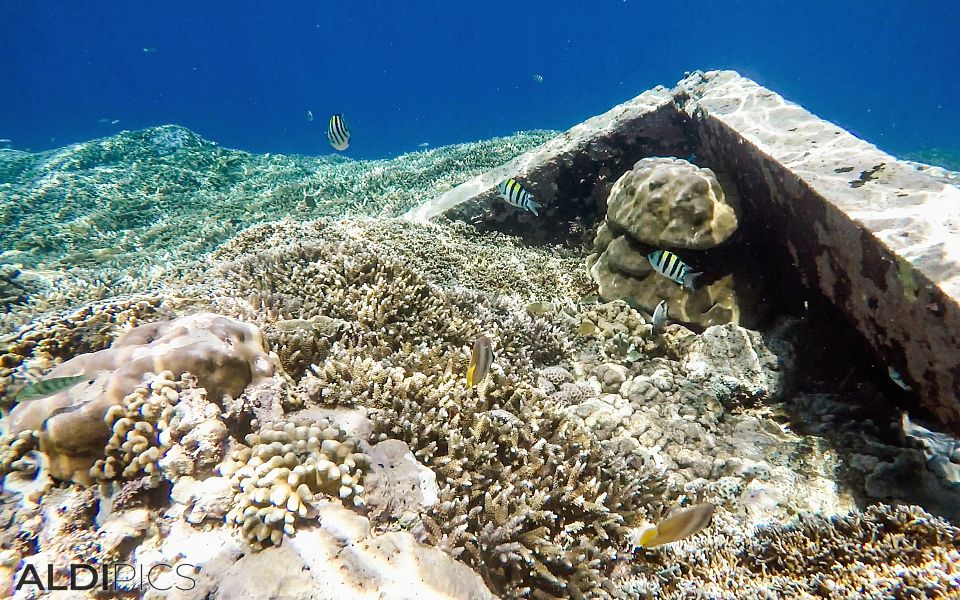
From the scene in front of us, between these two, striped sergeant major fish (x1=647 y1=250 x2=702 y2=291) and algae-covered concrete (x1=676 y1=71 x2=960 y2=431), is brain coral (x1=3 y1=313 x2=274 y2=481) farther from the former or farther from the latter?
algae-covered concrete (x1=676 y1=71 x2=960 y2=431)

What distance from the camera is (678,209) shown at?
16.8ft

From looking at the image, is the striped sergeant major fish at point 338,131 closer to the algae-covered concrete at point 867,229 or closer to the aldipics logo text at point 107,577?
the algae-covered concrete at point 867,229

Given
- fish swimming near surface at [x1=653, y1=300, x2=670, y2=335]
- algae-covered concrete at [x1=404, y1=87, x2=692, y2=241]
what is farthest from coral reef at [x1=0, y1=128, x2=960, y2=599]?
algae-covered concrete at [x1=404, y1=87, x2=692, y2=241]

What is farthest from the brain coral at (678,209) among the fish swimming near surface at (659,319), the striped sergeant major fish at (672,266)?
the fish swimming near surface at (659,319)

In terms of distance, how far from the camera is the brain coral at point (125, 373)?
7.91 ft

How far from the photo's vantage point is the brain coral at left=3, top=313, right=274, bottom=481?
7.91 feet

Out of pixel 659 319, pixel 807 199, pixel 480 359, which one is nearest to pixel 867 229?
pixel 807 199

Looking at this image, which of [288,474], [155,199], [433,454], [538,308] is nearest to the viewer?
[288,474]

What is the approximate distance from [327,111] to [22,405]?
128676 mm

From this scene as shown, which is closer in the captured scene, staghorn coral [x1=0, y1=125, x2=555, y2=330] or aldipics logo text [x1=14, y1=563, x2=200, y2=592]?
aldipics logo text [x1=14, y1=563, x2=200, y2=592]

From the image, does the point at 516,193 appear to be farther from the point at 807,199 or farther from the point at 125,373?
the point at 125,373

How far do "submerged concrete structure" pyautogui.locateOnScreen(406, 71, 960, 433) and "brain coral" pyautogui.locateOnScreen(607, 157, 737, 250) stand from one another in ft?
1.25

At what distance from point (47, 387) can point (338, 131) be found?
5726 millimetres

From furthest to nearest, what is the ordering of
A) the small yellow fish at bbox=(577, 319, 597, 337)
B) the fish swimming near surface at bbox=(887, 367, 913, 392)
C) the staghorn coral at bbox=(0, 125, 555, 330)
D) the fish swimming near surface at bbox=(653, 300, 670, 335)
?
the staghorn coral at bbox=(0, 125, 555, 330)
the small yellow fish at bbox=(577, 319, 597, 337)
the fish swimming near surface at bbox=(653, 300, 670, 335)
the fish swimming near surface at bbox=(887, 367, 913, 392)
